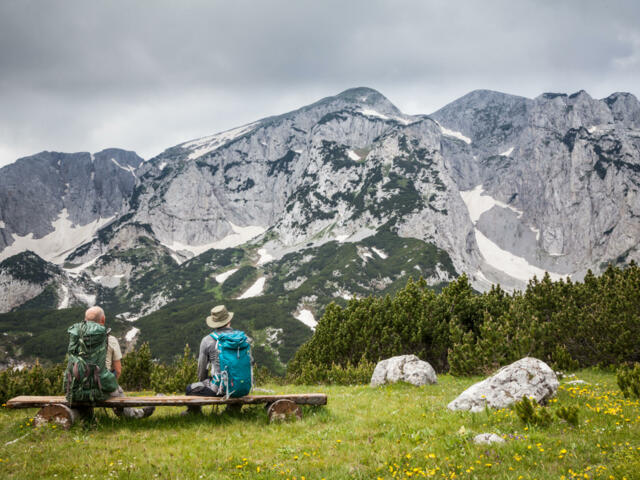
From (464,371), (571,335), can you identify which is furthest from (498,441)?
(571,335)

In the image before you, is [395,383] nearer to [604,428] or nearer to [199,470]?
[604,428]

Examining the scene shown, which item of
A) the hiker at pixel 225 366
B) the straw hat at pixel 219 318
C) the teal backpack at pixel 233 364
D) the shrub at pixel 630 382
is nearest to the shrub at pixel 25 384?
the hiker at pixel 225 366

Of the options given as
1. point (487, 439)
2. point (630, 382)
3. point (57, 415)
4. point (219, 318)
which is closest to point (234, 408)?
point (219, 318)

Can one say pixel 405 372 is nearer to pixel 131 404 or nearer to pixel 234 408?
pixel 234 408

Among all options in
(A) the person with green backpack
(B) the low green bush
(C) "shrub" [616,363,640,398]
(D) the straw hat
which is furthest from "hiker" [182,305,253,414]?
(B) the low green bush

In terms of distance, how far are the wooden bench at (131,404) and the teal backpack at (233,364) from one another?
33 centimetres

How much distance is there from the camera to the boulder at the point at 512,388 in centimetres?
1030

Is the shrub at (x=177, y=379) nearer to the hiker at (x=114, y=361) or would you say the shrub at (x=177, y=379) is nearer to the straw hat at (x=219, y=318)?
the hiker at (x=114, y=361)

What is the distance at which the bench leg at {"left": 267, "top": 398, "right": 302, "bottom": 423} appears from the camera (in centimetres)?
1034

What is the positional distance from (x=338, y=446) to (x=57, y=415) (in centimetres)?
670

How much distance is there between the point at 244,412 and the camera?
11.0 meters

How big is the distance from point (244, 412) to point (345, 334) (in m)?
19.6

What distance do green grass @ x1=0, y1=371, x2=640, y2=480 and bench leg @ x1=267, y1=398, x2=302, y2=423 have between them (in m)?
0.26

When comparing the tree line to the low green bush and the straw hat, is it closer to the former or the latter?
the low green bush
